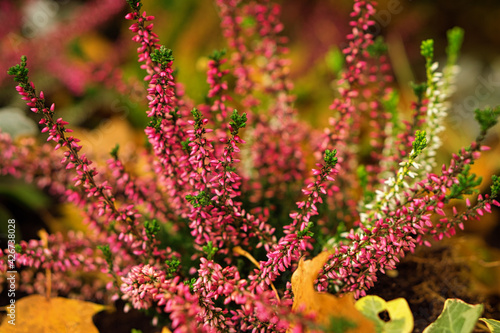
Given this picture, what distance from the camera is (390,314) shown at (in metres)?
0.65

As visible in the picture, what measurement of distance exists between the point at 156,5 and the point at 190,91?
2.42 feet

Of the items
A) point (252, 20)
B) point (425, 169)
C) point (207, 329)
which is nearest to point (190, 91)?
point (252, 20)

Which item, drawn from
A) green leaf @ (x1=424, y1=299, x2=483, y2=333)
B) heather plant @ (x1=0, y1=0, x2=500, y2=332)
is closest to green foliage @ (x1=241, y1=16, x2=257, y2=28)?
heather plant @ (x1=0, y1=0, x2=500, y2=332)

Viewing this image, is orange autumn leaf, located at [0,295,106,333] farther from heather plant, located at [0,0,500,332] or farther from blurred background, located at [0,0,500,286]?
blurred background, located at [0,0,500,286]

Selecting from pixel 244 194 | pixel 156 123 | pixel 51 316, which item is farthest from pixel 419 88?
pixel 51 316

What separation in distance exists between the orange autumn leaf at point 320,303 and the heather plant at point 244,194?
0.10 feet

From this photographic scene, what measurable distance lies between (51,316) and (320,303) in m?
0.67

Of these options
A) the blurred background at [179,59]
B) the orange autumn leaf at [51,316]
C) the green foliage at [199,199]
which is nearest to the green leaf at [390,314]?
the green foliage at [199,199]

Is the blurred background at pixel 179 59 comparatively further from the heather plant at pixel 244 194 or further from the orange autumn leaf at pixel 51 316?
the orange autumn leaf at pixel 51 316

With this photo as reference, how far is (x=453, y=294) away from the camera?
929 mm

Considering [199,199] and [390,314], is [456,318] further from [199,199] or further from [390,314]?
[199,199]

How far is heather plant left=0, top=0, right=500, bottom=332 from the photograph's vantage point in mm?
648

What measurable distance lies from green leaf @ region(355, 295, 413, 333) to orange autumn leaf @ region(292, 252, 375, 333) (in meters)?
0.05

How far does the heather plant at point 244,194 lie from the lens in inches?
25.5
